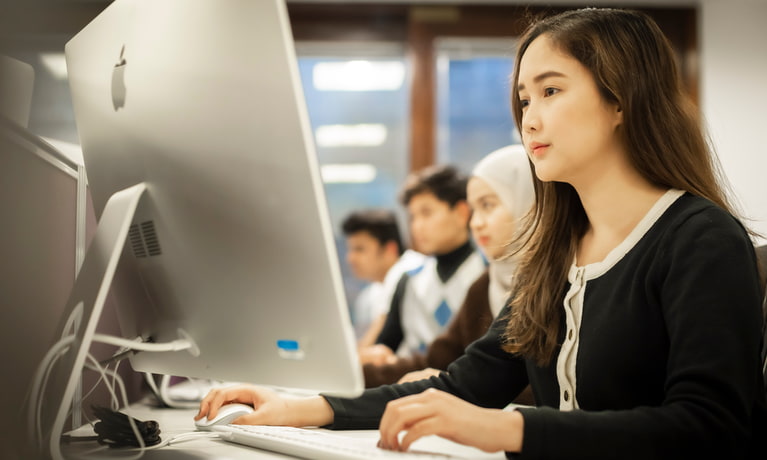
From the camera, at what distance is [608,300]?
0.85 metres

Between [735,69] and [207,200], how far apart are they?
3.43m

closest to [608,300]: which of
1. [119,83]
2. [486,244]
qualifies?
[119,83]

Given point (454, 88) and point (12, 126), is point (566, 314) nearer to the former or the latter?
point (12, 126)

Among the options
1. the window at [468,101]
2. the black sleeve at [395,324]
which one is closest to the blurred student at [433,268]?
the black sleeve at [395,324]

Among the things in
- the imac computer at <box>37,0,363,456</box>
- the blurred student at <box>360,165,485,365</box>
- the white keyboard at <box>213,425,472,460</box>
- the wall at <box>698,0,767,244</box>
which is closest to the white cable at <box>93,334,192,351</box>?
the imac computer at <box>37,0,363,456</box>

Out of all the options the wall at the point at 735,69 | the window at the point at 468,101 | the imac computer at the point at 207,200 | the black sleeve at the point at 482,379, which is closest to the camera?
the imac computer at the point at 207,200

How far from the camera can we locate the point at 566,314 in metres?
0.92

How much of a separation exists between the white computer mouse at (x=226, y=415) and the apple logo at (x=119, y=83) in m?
0.40

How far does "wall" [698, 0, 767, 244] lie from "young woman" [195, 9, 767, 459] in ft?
8.38

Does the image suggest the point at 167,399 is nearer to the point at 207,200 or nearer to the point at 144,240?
the point at 144,240

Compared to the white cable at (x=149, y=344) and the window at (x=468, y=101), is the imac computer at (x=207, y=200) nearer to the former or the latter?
the white cable at (x=149, y=344)

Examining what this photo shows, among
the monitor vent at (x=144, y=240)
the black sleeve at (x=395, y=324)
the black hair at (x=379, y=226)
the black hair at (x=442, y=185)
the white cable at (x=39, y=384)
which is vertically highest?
the black hair at (x=442, y=185)

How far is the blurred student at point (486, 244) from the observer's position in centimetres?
167

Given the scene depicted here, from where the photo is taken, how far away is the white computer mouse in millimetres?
871
